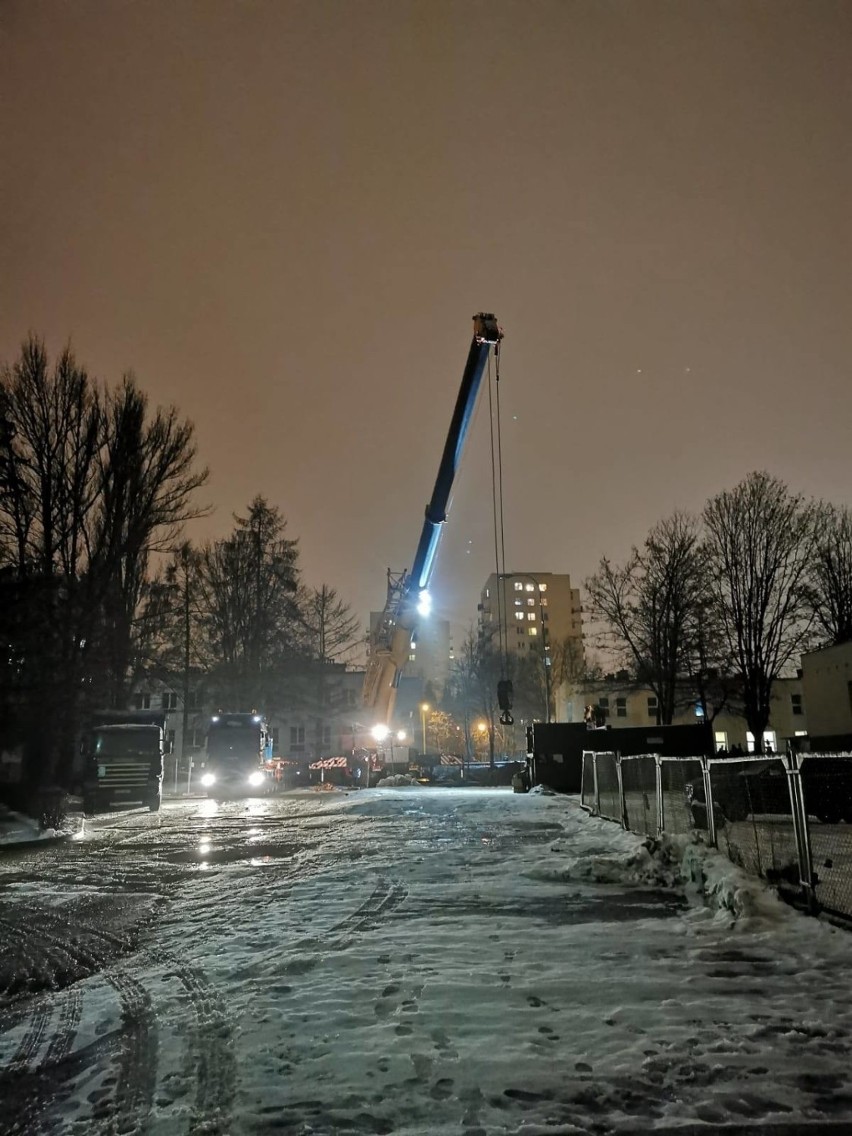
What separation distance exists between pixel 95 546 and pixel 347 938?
2548 cm

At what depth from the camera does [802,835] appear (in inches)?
296

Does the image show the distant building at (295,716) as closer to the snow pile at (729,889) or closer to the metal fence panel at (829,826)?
the snow pile at (729,889)

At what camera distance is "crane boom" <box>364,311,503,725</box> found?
24.7 m

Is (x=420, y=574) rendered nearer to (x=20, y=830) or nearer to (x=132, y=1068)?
(x=20, y=830)

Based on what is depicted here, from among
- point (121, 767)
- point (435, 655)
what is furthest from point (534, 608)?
point (121, 767)

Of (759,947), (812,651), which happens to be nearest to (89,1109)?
(759,947)

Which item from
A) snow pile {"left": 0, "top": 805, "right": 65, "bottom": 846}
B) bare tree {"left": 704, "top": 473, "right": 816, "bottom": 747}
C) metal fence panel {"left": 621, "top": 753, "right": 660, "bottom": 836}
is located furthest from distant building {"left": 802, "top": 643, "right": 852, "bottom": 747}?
snow pile {"left": 0, "top": 805, "right": 65, "bottom": 846}

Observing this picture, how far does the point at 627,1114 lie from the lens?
3.63 metres

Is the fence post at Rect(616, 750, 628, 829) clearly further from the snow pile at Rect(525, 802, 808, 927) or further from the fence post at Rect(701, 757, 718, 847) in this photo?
the fence post at Rect(701, 757, 718, 847)

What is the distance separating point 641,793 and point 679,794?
7.09ft

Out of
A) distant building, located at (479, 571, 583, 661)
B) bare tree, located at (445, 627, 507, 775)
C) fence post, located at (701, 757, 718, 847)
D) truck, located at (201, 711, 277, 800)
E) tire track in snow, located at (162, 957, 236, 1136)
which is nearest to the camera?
tire track in snow, located at (162, 957, 236, 1136)

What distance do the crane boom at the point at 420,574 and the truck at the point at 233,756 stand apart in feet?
17.8

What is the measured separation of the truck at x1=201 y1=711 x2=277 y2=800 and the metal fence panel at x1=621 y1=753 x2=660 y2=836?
2249 cm

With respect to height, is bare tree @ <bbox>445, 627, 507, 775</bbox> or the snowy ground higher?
bare tree @ <bbox>445, 627, 507, 775</bbox>
